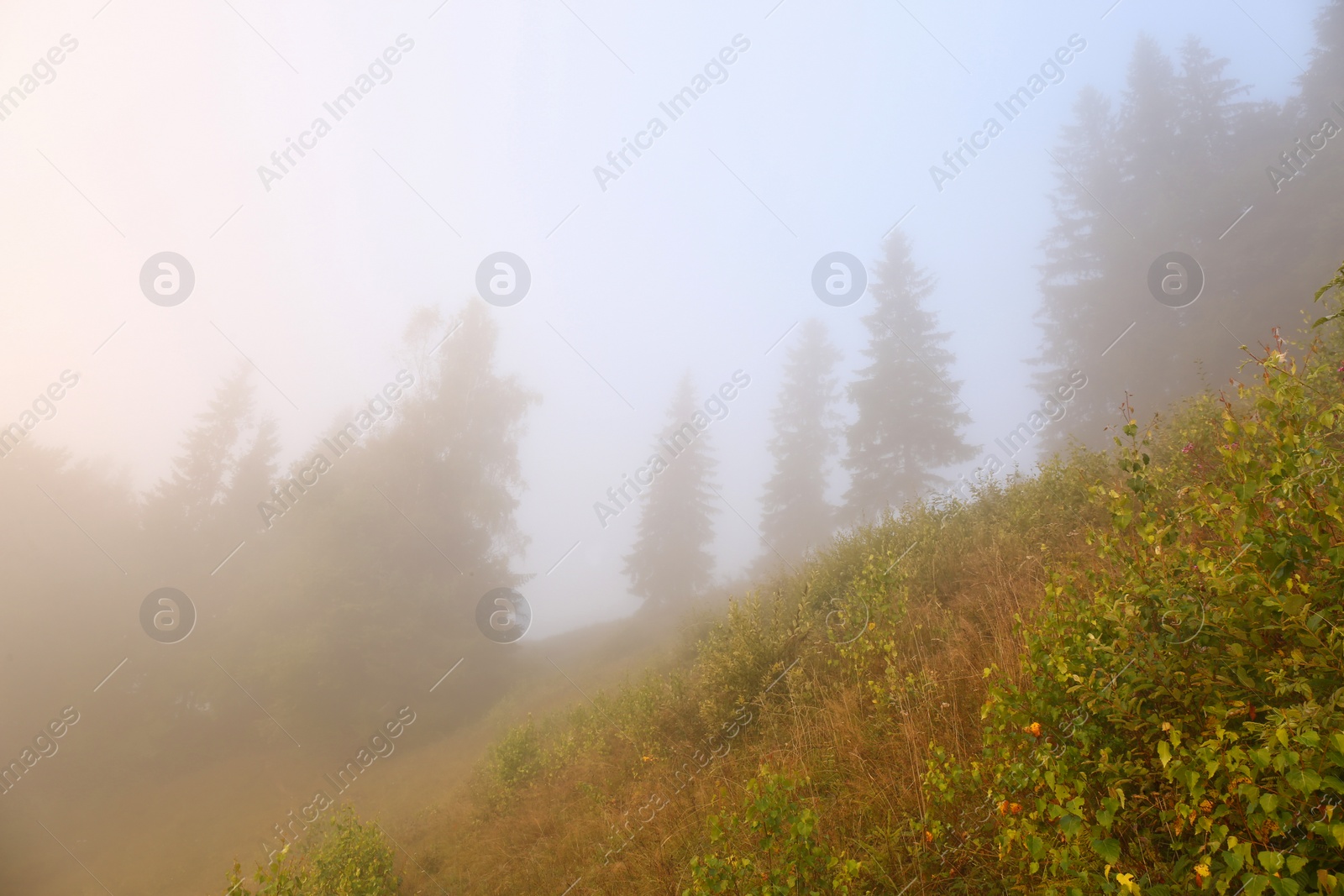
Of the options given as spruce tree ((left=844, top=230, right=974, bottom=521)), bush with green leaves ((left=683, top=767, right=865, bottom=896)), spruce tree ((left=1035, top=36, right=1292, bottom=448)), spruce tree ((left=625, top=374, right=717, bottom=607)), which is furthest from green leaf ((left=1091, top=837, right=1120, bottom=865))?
spruce tree ((left=625, top=374, right=717, bottom=607))

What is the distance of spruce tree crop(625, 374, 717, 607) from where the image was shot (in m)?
30.3

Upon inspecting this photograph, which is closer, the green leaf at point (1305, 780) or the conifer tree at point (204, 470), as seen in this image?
the green leaf at point (1305, 780)

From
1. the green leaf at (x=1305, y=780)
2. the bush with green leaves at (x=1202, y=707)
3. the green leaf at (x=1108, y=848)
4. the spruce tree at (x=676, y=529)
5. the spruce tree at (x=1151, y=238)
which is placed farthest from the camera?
the spruce tree at (x=676, y=529)

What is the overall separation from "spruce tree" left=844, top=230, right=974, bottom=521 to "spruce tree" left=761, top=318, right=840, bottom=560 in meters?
4.30

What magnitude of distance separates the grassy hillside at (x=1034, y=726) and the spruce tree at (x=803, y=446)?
793 inches

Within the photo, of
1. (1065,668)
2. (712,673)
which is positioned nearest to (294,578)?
(712,673)

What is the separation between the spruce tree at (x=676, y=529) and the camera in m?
30.3

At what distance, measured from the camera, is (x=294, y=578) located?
58.0 ft

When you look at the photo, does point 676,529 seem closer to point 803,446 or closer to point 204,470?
point 803,446

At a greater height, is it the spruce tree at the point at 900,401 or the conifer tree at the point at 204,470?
the conifer tree at the point at 204,470

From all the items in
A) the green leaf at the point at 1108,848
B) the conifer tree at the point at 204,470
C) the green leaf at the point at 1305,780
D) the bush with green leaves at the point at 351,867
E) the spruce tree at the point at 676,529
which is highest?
the conifer tree at the point at 204,470

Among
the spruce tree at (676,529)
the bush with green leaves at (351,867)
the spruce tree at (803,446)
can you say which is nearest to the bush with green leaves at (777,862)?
the bush with green leaves at (351,867)

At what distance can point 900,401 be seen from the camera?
2281 centimetres

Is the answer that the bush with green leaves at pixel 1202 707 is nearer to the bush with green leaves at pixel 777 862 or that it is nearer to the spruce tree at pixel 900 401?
the bush with green leaves at pixel 777 862
